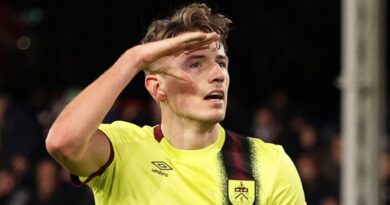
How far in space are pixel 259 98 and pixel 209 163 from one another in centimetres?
693

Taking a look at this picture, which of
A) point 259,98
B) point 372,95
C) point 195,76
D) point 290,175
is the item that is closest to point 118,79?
point 195,76

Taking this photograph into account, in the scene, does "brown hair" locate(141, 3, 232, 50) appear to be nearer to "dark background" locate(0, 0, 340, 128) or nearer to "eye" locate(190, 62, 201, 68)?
"eye" locate(190, 62, 201, 68)

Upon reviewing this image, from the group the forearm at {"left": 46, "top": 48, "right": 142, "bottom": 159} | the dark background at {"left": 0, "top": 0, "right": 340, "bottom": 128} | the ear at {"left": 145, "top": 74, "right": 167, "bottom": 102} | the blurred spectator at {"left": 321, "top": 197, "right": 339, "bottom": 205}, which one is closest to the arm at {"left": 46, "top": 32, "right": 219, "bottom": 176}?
the forearm at {"left": 46, "top": 48, "right": 142, "bottom": 159}

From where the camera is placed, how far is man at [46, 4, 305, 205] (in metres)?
3.45

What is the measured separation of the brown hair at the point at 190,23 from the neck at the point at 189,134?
299 mm

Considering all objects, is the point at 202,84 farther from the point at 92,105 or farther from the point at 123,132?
the point at 92,105

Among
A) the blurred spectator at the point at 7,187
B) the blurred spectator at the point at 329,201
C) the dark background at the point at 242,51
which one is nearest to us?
the blurred spectator at the point at 329,201

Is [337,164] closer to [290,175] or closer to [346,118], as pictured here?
[346,118]

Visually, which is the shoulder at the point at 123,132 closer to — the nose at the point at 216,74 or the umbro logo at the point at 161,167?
the umbro logo at the point at 161,167

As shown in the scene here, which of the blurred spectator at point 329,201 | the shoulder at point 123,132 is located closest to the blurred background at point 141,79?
the blurred spectator at point 329,201

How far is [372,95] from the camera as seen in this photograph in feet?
21.2

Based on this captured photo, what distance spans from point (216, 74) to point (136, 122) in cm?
498

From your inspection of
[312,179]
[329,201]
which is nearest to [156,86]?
[329,201]

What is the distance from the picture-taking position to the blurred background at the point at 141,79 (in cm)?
860
